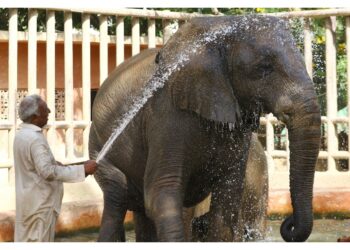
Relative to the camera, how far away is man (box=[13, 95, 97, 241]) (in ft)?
15.1

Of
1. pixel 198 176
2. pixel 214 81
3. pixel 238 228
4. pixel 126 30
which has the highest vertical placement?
pixel 126 30

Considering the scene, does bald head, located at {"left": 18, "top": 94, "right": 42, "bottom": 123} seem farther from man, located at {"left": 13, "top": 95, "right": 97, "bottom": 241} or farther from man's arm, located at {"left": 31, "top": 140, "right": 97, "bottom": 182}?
man's arm, located at {"left": 31, "top": 140, "right": 97, "bottom": 182}

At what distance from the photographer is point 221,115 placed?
4.54 metres

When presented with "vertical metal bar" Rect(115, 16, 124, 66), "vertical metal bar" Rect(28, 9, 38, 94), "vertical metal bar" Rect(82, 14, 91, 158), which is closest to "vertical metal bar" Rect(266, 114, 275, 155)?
"vertical metal bar" Rect(115, 16, 124, 66)

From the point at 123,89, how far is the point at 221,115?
98cm

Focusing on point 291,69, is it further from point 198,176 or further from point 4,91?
point 4,91

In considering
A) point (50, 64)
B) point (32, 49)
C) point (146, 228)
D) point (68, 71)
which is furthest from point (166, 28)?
point (146, 228)

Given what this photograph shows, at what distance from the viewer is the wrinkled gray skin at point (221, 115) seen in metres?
4.39

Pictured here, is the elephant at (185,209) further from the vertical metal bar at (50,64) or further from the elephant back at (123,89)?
the vertical metal bar at (50,64)

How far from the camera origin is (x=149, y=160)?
188 inches

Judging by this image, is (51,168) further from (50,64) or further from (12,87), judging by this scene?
(50,64)
